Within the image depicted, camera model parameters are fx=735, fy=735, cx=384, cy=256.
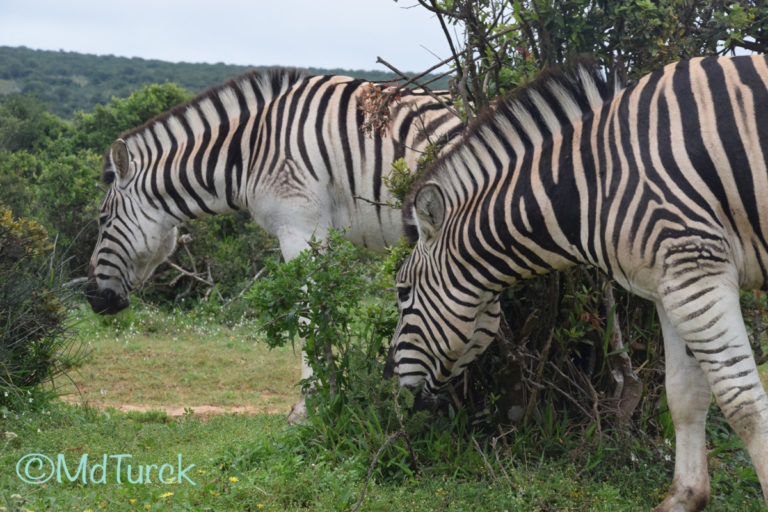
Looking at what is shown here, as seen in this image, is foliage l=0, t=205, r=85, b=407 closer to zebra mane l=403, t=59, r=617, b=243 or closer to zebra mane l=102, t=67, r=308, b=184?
zebra mane l=102, t=67, r=308, b=184

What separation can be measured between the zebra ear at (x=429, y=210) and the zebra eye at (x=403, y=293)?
0.32 m

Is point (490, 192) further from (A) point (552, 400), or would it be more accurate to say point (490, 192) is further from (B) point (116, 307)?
(B) point (116, 307)

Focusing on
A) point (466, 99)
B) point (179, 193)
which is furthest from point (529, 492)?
point (179, 193)

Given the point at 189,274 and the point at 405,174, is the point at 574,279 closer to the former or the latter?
the point at 405,174

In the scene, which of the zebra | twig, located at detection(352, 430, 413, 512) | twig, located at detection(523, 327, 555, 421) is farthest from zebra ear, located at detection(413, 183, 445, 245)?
the zebra

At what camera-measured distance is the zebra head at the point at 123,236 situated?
6941 mm

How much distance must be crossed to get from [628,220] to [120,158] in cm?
517

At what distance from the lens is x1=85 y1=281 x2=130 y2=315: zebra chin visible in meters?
7.22

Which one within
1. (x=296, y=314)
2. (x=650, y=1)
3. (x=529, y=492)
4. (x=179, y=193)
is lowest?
(x=529, y=492)

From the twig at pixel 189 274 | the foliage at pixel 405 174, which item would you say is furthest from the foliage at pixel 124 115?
the foliage at pixel 405 174

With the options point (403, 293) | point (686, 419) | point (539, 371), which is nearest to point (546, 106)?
point (403, 293)

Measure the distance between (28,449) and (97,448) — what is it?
427mm

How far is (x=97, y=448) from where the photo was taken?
16.5 ft

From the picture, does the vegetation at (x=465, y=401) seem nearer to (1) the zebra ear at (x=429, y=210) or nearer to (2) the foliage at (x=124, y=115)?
(1) the zebra ear at (x=429, y=210)
